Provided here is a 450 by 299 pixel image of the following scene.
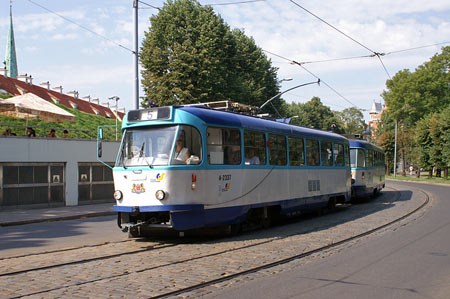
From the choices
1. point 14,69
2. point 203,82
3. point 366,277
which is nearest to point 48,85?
point 14,69

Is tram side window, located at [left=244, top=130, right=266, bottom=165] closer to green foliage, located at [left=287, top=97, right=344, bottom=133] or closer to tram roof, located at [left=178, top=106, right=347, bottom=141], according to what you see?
tram roof, located at [left=178, top=106, right=347, bottom=141]

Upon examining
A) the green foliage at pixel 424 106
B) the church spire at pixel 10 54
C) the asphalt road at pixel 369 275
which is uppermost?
the church spire at pixel 10 54

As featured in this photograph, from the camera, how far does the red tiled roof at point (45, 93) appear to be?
58941 mm

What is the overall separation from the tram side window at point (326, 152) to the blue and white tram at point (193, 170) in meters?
4.06

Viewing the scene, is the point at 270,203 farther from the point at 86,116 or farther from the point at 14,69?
the point at 14,69

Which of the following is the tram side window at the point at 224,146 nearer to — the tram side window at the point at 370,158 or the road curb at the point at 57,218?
the road curb at the point at 57,218

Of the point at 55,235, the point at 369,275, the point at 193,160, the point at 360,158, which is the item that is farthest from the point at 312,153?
the point at 369,275

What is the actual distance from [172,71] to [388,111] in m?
45.7

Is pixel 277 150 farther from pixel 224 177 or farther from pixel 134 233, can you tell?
pixel 134 233

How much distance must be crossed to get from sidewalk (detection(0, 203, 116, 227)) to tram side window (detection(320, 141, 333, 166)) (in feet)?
28.4

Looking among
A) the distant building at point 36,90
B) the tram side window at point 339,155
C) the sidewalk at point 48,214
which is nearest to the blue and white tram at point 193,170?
the tram side window at point 339,155

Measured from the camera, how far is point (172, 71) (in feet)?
117

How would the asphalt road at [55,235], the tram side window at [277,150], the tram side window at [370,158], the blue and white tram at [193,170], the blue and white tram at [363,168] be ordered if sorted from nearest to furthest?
the blue and white tram at [193,170], the asphalt road at [55,235], the tram side window at [277,150], the blue and white tram at [363,168], the tram side window at [370,158]

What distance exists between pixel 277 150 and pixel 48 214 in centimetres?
956
